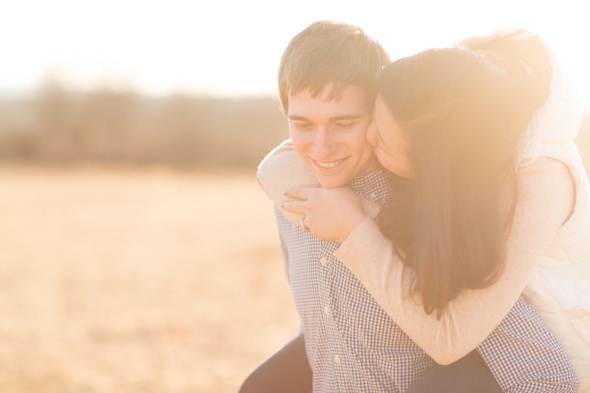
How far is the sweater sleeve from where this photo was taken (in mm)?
1857

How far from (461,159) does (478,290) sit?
1.08 feet

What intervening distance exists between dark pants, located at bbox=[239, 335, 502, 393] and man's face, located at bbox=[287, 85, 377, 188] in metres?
0.61

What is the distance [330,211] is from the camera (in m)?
2.08

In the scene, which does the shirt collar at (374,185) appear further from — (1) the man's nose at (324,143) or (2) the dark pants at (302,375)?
(2) the dark pants at (302,375)

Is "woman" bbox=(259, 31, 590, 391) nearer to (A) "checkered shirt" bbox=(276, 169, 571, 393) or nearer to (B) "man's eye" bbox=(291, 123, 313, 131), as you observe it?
(A) "checkered shirt" bbox=(276, 169, 571, 393)

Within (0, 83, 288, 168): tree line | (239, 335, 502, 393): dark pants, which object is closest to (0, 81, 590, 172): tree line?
(0, 83, 288, 168): tree line

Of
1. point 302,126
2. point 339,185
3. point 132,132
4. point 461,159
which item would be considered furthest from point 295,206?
point 132,132

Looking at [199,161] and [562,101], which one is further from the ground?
[562,101]

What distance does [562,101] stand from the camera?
1923 millimetres

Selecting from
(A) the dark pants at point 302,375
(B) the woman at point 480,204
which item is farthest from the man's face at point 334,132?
(A) the dark pants at point 302,375

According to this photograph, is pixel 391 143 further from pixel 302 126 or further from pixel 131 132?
pixel 131 132

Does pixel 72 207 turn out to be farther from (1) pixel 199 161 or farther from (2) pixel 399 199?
(2) pixel 399 199

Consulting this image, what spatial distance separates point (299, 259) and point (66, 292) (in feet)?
22.6

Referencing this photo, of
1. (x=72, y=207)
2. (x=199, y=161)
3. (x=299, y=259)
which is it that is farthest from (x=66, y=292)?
(x=199, y=161)
